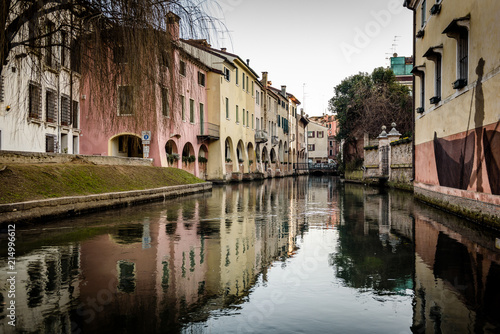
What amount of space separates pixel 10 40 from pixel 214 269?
4472 millimetres

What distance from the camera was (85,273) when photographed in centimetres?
574

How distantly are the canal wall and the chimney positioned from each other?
537 cm

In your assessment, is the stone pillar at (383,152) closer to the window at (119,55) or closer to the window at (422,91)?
the window at (422,91)

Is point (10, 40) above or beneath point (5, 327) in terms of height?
above

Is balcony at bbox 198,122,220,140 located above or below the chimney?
above

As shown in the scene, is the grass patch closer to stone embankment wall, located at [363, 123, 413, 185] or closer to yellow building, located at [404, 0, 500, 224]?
yellow building, located at [404, 0, 500, 224]

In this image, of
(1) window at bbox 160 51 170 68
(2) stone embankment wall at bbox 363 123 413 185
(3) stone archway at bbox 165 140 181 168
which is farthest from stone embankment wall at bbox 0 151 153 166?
(2) stone embankment wall at bbox 363 123 413 185

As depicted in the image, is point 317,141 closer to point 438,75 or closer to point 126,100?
point 438,75

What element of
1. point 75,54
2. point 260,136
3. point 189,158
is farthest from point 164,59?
point 260,136

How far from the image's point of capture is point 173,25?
767cm

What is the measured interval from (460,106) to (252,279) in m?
10.4

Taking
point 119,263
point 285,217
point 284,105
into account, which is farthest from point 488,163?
point 284,105

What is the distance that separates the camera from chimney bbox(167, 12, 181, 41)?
24.7ft

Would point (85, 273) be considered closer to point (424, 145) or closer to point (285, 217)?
point (285, 217)
